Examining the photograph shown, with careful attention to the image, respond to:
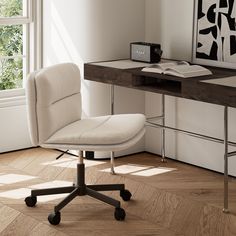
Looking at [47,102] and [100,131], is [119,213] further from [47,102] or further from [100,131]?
[47,102]

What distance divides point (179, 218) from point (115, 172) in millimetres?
1027

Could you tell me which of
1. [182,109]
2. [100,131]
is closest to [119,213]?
[100,131]

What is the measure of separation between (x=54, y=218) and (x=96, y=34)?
1712 millimetres

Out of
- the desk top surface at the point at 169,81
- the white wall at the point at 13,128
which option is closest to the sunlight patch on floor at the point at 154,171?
the desk top surface at the point at 169,81

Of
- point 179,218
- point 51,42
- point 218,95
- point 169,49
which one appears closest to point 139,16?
point 169,49

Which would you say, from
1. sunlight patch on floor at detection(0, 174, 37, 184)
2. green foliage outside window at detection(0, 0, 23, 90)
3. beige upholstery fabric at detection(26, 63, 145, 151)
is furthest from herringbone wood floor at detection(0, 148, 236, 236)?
green foliage outside window at detection(0, 0, 23, 90)

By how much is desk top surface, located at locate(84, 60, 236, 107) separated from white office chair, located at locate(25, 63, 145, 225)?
33cm

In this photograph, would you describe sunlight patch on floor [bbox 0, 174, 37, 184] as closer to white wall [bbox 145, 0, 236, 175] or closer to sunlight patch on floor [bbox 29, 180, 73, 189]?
sunlight patch on floor [bbox 29, 180, 73, 189]

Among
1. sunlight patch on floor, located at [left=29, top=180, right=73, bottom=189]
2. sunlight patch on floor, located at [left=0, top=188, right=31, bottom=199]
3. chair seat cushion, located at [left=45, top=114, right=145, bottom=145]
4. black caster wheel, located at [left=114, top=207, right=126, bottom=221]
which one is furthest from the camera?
sunlight patch on floor, located at [left=29, top=180, right=73, bottom=189]

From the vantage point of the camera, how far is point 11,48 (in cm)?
527

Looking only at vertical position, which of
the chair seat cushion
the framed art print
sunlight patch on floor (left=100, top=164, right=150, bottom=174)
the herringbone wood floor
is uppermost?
the framed art print

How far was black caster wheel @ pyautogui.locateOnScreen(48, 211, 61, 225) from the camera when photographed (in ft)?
12.3

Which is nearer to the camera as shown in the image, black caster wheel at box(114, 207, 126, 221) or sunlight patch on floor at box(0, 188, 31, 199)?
black caster wheel at box(114, 207, 126, 221)

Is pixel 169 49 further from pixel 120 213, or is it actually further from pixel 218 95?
pixel 120 213
